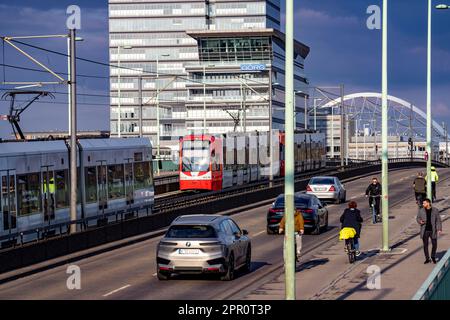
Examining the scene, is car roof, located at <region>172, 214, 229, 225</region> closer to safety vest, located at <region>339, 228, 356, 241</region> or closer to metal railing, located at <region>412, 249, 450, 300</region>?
safety vest, located at <region>339, 228, 356, 241</region>

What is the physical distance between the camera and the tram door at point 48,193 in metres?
34.6

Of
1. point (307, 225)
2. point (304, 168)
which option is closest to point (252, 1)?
point (304, 168)

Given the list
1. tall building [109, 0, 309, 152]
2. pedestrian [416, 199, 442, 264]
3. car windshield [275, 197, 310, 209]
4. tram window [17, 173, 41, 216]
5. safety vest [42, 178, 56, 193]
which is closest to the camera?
pedestrian [416, 199, 442, 264]

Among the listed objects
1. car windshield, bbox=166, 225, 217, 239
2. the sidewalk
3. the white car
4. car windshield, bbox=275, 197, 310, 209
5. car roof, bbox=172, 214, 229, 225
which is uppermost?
car roof, bbox=172, 214, 229, 225

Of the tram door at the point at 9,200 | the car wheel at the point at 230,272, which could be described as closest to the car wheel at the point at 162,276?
the car wheel at the point at 230,272

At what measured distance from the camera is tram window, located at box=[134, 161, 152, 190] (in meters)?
44.7

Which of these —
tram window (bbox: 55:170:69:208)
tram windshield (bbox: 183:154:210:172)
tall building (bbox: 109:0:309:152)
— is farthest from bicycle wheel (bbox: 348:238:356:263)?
tall building (bbox: 109:0:309:152)

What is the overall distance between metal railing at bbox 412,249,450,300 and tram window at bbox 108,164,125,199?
1027 inches

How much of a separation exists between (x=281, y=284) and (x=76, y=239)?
1010cm

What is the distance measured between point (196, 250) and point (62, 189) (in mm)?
13005

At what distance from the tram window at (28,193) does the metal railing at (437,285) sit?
18712mm

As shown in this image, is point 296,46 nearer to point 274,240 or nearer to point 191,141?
point 191,141

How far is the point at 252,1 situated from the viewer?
172 metres

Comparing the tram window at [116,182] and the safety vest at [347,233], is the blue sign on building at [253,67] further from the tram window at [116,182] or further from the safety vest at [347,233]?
the safety vest at [347,233]
